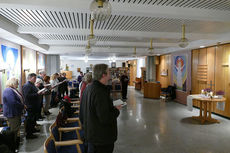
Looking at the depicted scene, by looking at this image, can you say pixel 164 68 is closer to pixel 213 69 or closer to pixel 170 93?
pixel 170 93

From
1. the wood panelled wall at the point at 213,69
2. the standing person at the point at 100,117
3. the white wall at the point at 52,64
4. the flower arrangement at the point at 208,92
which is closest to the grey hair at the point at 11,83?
the standing person at the point at 100,117

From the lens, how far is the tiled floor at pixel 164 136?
11.7 feet

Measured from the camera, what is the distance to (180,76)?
354 inches

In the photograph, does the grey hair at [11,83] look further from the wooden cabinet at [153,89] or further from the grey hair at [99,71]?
the wooden cabinet at [153,89]

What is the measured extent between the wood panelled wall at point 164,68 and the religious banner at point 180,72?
2.23 ft

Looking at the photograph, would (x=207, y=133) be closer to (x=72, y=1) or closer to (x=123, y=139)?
(x=123, y=139)

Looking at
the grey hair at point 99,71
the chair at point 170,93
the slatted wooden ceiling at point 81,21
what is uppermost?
the slatted wooden ceiling at point 81,21

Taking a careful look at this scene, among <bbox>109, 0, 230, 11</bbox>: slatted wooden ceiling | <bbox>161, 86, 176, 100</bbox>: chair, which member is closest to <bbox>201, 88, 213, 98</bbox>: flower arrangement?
<bbox>161, 86, 176, 100</bbox>: chair

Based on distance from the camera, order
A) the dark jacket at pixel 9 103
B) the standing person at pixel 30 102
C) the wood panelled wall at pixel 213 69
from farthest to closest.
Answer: the wood panelled wall at pixel 213 69, the standing person at pixel 30 102, the dark jacket at pixel 9 103

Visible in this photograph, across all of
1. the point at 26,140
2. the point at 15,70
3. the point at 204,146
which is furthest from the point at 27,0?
the point at 204,146

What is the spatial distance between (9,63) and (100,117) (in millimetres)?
5372

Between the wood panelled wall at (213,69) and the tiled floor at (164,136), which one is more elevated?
the wood panelled wall at (213,69)

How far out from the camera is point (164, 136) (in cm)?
425

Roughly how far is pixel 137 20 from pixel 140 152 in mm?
3236
